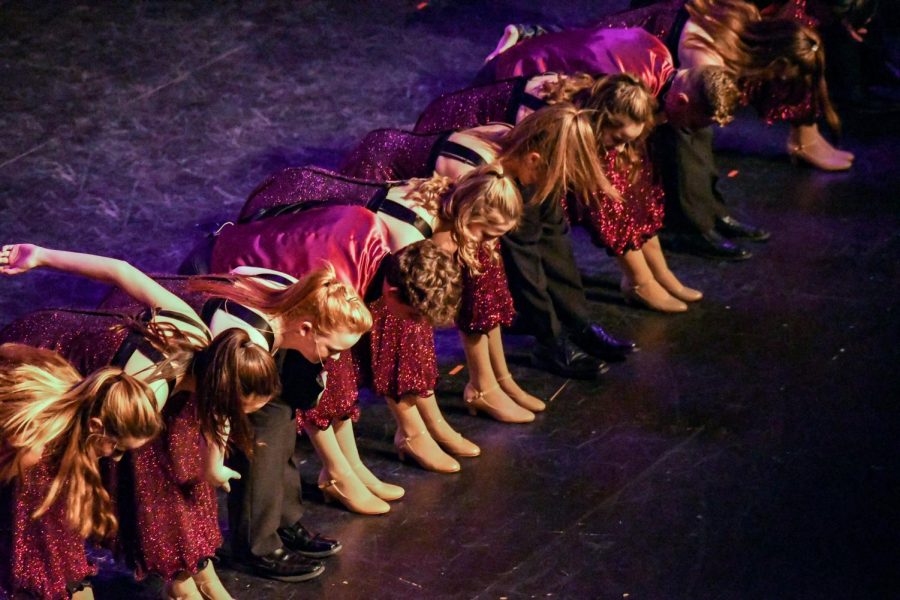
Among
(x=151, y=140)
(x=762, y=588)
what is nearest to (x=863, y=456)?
(x=762, y=588)

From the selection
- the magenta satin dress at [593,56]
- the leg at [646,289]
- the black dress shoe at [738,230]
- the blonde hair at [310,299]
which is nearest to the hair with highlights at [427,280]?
the blonde hair at [310,299]

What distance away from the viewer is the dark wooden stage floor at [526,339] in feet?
10.0

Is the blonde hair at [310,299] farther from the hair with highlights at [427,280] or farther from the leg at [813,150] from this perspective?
the leg at [813,150]

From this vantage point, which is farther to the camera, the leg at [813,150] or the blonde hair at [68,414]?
the leg at [813,150]

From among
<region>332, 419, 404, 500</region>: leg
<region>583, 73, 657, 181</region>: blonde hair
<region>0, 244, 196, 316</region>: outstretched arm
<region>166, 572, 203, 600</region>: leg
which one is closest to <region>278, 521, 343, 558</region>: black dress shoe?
<region>332, 419, 404, 500</region>: leg

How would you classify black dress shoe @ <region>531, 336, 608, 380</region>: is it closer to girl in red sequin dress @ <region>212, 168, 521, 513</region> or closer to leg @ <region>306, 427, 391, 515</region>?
girl in red sequin dress @ <region>212, 168, 521, 513</region>

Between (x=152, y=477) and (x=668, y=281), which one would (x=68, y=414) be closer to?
(x=152, y=477)

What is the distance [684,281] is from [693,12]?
0.83 m

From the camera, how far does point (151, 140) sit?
4.61 meters

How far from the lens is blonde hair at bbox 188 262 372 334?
2.67 meters

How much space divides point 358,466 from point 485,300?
1.73 ft

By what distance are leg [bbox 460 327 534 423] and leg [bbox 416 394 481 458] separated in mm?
163

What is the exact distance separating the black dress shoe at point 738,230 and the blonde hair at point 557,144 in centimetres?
116

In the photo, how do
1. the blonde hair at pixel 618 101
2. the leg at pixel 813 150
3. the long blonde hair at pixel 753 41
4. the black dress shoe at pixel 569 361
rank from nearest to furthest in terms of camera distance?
the blonde hair at pixel 618 101
the black dress shoe at pixel 569 361
the long blonde hair at pixel 753 41
the leg at pixel 813 150
